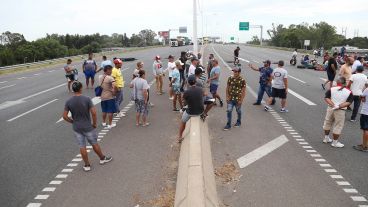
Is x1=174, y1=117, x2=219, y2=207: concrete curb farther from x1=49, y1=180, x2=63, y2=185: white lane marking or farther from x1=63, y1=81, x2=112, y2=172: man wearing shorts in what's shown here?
x1=49, y1=180, x2=63, y2=185: white lane marking

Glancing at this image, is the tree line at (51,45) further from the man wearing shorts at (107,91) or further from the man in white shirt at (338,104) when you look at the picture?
the man in white shirt at (338,104)

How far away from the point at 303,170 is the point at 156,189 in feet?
9.88

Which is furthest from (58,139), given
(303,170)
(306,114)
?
(306,114)

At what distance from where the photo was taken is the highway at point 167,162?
19.9 ft

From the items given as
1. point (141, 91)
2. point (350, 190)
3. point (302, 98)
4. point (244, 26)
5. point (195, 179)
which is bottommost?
point (302, 98)

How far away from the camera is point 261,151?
8.34 meters

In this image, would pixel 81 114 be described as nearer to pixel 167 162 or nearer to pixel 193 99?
pixel 167 162

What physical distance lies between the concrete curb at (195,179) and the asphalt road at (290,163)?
1.22ft

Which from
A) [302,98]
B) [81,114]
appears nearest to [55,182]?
[81,114]

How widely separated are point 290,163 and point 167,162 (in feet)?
8.56

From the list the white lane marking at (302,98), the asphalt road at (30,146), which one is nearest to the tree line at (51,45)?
the asphalt road at (30,146)

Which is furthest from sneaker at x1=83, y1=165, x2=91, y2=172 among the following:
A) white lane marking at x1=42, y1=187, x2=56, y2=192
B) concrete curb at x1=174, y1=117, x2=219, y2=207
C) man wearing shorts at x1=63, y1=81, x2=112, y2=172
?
concrete curb at x1=174, y1=117, x2=219, y2=207

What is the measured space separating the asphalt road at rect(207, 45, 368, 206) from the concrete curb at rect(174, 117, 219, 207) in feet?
1.22

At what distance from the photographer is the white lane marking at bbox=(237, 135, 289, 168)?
767 centimetres
